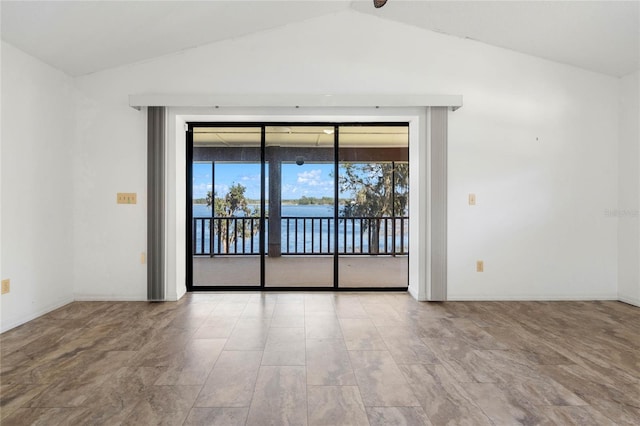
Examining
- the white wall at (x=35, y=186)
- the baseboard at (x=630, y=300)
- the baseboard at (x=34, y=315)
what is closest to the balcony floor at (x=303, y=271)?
the baseboard at (x=34, y=315)

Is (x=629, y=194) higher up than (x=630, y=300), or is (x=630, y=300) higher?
(x=629, y=194)

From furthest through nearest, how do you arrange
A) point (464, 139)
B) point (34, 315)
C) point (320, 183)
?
point (320, 183), point (464, 139), point (34, 315)

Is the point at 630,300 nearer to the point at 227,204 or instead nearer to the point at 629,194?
the point at 629,194

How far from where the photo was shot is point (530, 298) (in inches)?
157

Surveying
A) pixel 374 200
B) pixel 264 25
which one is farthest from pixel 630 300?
pixel 264 25

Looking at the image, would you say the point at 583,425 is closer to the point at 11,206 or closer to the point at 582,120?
the point at 582,120

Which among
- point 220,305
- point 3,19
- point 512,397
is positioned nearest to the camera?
point 512,397

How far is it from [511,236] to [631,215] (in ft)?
4.33

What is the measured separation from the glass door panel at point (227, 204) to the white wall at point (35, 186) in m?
1.36

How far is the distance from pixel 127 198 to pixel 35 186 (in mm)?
819

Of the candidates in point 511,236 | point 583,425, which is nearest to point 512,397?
point 583,425

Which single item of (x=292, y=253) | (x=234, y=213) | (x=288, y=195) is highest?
(x=288, y=195)

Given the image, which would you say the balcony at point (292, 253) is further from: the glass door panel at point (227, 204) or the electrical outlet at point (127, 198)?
the electrical outlet at point (127, 198)

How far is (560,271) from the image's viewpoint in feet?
13.1
